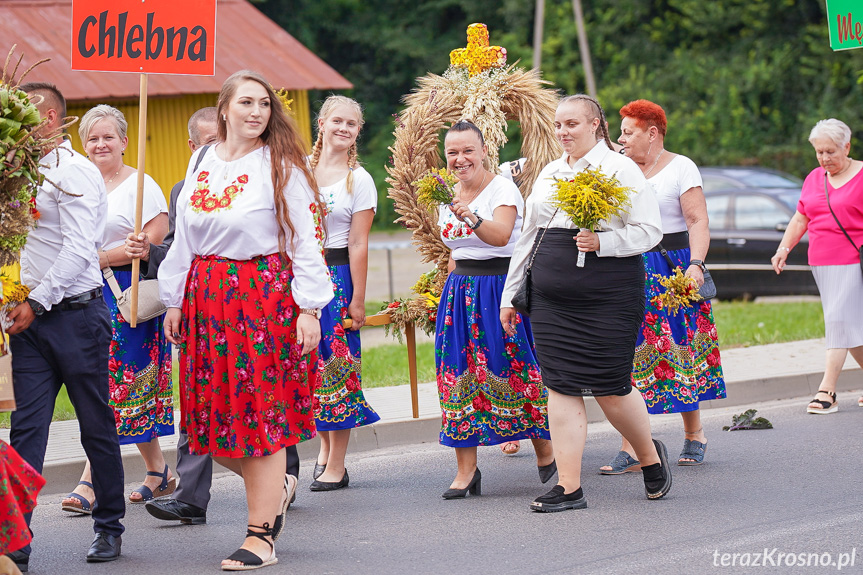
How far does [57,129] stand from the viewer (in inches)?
192

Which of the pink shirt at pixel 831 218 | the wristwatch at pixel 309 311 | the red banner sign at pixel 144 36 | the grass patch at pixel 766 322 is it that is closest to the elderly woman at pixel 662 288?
the pink shirt at pixel 831 218

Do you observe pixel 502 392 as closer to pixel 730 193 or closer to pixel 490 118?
pixel 490 118

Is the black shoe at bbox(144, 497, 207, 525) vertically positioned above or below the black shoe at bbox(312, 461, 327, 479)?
below

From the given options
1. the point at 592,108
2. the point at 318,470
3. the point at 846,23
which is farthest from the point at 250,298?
the point at 846,23

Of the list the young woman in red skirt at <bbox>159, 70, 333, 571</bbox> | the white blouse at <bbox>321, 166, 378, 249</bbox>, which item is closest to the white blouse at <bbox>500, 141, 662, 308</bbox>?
the white blouse at <bbox>321, 166, 378, 249</bbox>

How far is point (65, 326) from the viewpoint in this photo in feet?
16.6

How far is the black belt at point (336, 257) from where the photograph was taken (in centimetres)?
667

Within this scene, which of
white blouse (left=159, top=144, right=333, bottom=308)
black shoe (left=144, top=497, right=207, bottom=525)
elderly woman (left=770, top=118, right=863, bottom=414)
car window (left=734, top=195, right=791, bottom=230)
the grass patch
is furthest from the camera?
car window (left=734, top=195, right=791, bottom=230)

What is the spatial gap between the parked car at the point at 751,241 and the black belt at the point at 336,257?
9003 mm

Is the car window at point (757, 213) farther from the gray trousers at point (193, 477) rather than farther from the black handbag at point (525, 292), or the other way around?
the gray trousers at point (193, 477)

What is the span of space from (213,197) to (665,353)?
3.17m

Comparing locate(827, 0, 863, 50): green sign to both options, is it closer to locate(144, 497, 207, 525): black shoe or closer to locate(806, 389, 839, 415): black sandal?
locate(806, 389, 839, 415): black sandal

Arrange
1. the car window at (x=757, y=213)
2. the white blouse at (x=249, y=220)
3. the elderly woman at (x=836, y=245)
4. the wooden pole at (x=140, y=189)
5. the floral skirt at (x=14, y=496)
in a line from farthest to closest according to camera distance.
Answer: the car window at (x=757, y=213) < the elderly woman at (x=836, y=245) < the wooden pole at (x=140, y=189) < the white blouse at (x=249, y=220) < the floral skirt at (x=14, y=496)

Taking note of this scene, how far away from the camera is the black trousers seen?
4.97 m
